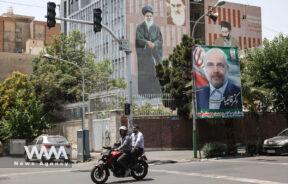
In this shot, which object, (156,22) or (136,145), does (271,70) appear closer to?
(136,145)

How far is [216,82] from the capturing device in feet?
93.6

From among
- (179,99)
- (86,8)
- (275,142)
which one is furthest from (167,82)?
(86,8)

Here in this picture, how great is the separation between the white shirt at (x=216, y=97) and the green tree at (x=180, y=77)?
3.36 meters

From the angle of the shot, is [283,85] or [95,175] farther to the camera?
[283,85]

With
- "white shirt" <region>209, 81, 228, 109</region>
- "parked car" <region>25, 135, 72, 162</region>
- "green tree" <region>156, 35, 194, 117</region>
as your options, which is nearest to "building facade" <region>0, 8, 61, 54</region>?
"green tree" <region>156, 35, 194, 117</region>

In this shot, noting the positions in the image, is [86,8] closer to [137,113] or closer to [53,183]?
[137,113]

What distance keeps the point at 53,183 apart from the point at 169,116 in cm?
1767

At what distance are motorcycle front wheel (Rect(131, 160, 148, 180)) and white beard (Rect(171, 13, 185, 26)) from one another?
7047 centimetres

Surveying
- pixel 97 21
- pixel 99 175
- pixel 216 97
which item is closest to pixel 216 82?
pixel 216 97

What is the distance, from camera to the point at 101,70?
173 feet

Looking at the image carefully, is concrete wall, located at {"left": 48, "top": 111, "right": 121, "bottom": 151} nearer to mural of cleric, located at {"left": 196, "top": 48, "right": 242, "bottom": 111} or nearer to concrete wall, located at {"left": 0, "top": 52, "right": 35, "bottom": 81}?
mural of cleric, located at {"left": 196, "top": 48, "right": 242, "bottom": 111}

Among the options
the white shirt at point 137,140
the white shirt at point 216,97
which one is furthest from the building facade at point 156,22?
the white shirt at point 137,140

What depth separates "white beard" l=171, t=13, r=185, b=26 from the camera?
279 feet

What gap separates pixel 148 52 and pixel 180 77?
48580 mm
